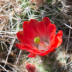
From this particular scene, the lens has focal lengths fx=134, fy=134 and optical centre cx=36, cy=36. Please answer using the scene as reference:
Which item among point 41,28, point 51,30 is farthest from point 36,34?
point 51,30

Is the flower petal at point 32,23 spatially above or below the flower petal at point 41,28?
above

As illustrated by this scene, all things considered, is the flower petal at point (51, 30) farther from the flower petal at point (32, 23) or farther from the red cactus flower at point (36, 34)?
the flower petal at point (32, 23)

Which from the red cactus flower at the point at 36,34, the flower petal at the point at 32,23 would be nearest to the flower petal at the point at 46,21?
the red cactus flower at the point at 36,34

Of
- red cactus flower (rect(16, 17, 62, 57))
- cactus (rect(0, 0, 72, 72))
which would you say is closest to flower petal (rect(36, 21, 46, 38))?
red cactus flower (rect(16, 17, 62, 57))

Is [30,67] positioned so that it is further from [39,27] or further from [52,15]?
[52,15]

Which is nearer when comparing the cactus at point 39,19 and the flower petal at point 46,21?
the flower petal at point 46,21

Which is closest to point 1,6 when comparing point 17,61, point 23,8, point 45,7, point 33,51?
point 23,8

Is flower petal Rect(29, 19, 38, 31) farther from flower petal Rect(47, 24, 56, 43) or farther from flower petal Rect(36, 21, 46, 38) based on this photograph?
flower petal Rect(47, 24, 56, 43)

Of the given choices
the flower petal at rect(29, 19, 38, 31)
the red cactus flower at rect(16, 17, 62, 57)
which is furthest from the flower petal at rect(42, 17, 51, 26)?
the flower petal at rect(29, 19, 38, 31)

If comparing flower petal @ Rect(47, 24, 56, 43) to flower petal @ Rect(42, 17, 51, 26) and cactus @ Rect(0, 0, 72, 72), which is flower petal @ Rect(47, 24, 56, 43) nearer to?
flower petal @ Rect(42, 17, 51, 26)

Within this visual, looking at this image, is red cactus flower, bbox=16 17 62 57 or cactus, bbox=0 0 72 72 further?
cactus, bbox=0 0 72 72

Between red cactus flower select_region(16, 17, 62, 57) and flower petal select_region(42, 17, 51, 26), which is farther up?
flower petal select_region(42, 17, 51, 26)
